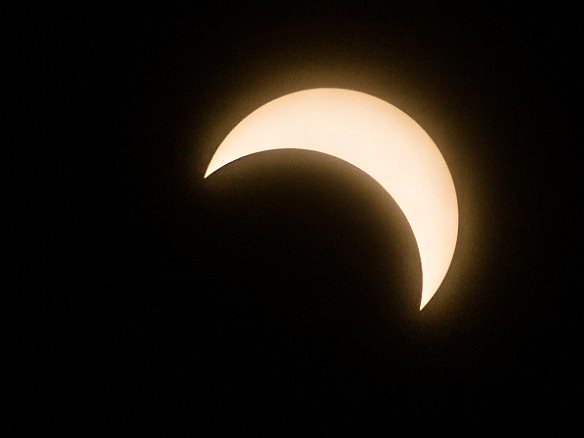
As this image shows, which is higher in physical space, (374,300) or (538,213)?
(538,213)

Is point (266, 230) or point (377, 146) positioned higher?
point (377, 146)

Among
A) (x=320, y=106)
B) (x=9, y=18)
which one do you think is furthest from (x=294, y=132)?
(x=9, y=18)

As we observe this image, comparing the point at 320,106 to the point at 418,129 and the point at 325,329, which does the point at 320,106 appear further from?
the point at 325,329
